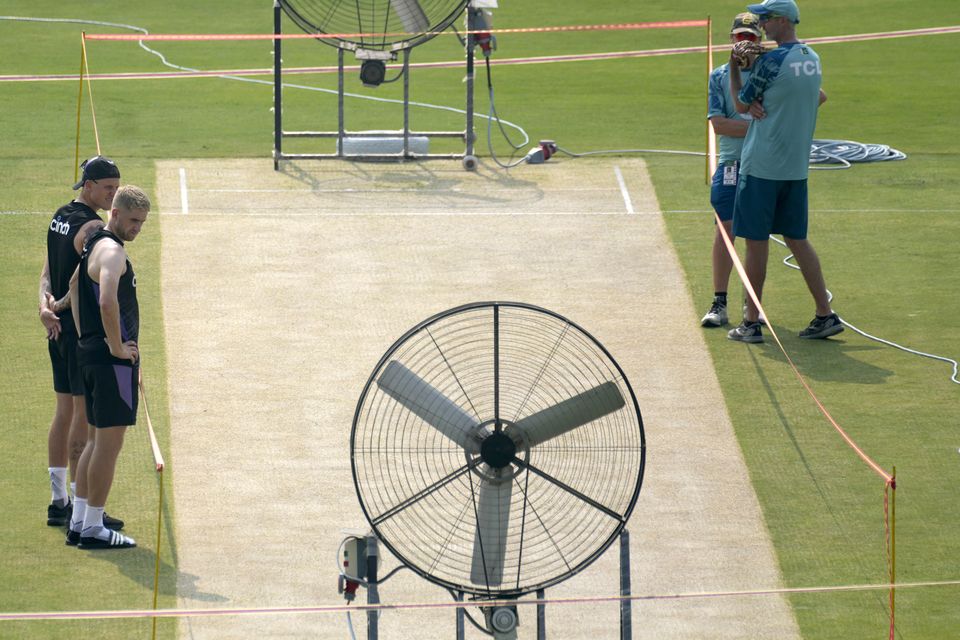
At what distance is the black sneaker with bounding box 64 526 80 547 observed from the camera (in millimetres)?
7301

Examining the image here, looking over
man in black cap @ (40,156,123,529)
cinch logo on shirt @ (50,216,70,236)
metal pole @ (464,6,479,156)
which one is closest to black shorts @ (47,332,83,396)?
man in black cap @ (40,156,123,529)

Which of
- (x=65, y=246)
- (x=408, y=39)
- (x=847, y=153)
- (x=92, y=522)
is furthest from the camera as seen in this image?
(x=847, y=153)

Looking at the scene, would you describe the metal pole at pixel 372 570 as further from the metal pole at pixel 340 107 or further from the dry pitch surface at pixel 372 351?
the metal pole at pixel 340 107

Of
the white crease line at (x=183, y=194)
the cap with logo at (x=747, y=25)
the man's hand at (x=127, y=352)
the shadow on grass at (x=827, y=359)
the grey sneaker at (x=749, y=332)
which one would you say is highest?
the cap with logo at (x=747, y=25)

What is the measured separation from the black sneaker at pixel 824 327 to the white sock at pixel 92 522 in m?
4.87

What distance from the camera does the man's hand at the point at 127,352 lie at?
23.0 ft

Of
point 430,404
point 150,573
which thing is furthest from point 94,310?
point 430,404

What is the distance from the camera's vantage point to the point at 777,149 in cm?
955

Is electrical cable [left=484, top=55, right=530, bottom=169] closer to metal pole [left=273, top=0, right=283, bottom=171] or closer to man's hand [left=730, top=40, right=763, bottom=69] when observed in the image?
metal pole [left=273, top=0, right=283, bottom=171]

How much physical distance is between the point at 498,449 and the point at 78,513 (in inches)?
106

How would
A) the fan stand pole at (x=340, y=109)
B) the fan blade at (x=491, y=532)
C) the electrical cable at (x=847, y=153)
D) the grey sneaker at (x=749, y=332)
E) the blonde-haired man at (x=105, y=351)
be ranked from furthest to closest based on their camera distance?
the electrical cable at (x=847, y=153) < the fan stand pole at (x=340, y=109) < the grey sneaker at (x=749, y=332) < the blonde-haired man at (x=105, y=351) < the fan blade at (x=491, y=532)

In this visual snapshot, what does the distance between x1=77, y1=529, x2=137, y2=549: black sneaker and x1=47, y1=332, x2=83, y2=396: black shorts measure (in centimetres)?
69

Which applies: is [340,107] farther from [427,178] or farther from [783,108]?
[783,108]

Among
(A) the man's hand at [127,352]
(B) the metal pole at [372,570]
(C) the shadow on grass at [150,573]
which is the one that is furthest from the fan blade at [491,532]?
(A) the man's hand at [127,352]
